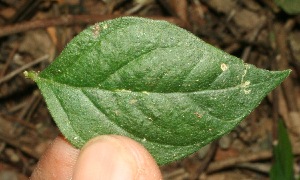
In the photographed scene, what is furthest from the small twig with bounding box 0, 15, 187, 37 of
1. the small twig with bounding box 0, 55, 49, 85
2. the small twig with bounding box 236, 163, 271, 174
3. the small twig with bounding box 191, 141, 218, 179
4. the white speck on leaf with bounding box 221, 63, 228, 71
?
the white speck on leaf with bounding box 221, 63, 228, 71

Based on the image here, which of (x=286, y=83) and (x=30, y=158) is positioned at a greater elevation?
(x=286, y=83)

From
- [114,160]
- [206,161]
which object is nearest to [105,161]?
[114,160]

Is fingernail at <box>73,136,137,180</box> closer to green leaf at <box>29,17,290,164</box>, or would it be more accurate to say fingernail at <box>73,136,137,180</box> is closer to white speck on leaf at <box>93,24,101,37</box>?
green leaf at <box>29,17,290,164</box>

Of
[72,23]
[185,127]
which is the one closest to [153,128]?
[185,127]

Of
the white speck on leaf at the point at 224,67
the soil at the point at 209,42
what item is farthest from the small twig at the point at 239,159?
the white speck on leaf at the point at 224,67

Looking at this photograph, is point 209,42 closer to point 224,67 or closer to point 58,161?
point 58,161

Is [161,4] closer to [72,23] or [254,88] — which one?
[72,23]

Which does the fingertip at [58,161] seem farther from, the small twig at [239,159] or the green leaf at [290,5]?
the green leaf at [290,5]
